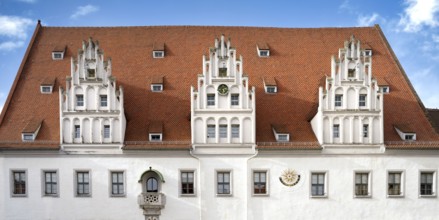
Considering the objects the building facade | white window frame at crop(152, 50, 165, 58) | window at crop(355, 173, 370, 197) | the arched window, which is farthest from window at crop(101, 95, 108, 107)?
window at crop(355, 173, 370, 197)

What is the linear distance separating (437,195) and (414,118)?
6535 millimetres

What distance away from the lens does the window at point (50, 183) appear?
3409 cm

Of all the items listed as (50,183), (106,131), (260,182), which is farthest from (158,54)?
(260,182)

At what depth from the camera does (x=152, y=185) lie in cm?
3416

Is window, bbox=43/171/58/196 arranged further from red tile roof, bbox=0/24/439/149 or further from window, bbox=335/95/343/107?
window, bbox=335/95/343/107

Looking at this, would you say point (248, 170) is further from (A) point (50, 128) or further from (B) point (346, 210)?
(A) point (50, 128)

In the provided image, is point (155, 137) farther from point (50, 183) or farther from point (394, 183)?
point (394, 183)

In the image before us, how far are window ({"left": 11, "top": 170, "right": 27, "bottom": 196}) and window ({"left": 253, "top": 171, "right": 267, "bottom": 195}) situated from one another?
18.3 meters

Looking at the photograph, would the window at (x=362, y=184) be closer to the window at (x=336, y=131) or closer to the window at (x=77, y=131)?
the window at (x=336, y=131)

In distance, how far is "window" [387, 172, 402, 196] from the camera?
34500mm

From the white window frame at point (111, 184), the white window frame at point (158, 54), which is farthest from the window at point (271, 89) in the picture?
the white window frame at point (111, 184)

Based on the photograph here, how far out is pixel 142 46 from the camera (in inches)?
1613

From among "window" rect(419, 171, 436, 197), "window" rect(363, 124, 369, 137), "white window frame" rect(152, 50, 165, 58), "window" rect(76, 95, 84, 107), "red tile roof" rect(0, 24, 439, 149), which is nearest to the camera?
"window" rect(76, 95, 84, 107)

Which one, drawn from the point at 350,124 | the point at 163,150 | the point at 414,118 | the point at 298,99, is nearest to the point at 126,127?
the point at 163,150
